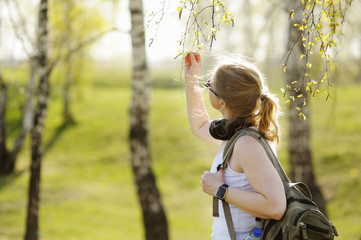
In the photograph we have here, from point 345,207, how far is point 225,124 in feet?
39.6

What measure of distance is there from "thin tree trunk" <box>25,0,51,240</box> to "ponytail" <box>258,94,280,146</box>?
575cm

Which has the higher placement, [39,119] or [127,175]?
[39,119]

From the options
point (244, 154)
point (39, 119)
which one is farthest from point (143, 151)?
point (244, 154)

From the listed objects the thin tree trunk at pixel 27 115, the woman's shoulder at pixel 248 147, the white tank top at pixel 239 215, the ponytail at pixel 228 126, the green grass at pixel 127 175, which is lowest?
the green grass at pixel 127 175

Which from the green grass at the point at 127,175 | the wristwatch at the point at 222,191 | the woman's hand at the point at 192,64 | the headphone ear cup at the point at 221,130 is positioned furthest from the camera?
the green grass at the point at 127,175

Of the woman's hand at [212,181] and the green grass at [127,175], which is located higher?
the woman's hand at [212,181]

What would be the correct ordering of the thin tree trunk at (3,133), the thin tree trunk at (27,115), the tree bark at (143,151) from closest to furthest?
the tree bark at (143,151), the thin tree trunk at (27,115), the thin tree trunk at (3,133)

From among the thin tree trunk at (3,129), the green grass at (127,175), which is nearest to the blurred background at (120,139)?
the green grass at (127,175)

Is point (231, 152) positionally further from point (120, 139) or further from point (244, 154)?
point (120, 139)

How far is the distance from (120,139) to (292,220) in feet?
76.8

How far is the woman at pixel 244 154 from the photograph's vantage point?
2443 mm

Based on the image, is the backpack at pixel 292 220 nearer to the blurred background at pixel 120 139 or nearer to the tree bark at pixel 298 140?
the blurred background at pixel 120 139

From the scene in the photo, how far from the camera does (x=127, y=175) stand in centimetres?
2095

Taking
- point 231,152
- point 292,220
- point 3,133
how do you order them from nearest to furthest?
point 292,220 < point 231,152 < point 3,133
